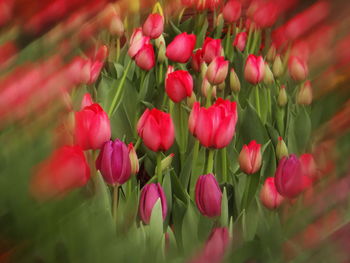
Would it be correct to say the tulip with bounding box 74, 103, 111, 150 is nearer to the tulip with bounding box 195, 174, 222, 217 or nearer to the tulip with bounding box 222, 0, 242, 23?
the tulip with bounding box 195, 174, 222, 217

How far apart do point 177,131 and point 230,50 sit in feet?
1.36

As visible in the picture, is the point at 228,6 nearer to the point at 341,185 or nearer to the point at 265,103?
the point at 265,103

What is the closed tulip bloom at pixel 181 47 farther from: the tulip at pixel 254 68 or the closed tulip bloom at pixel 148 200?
the closed tulip bloom at pixel 148 200

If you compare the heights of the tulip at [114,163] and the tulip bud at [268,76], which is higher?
the tulip at [114,163]

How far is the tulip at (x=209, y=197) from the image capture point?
1.74 ft

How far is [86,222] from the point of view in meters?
0.18

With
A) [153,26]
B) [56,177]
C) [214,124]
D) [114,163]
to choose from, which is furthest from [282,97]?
[56,177]

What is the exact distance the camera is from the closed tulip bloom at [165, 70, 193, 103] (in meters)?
0.74

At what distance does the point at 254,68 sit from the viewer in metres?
0.89

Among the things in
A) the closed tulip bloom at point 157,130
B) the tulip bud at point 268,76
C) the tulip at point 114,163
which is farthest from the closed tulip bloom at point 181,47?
the tulip at point 114,163

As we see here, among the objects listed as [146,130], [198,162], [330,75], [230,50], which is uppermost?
[330,75]

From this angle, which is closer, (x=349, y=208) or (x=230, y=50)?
(x=349, y=208)

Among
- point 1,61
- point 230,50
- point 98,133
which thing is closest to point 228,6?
point 230,50

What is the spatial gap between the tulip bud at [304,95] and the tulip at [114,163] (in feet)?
1.36
